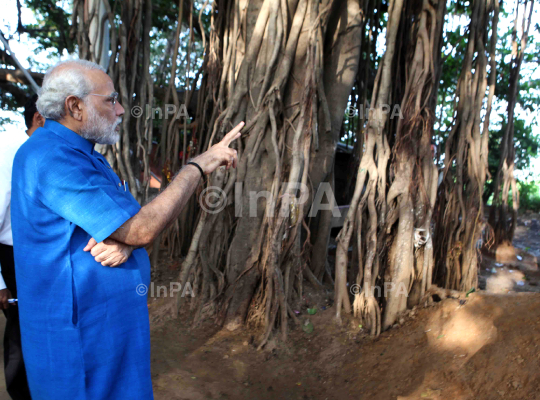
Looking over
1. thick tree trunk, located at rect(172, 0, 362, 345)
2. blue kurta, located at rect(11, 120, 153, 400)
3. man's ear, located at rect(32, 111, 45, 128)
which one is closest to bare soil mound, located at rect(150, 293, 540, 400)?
thick tree trunk, located at rect(172, 0, 362, 345)

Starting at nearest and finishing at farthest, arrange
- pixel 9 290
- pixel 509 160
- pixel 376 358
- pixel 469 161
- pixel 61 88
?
pixel 61 88
pixel 9 290
pixel 376 358
pixel 469 161
pixel 509 160

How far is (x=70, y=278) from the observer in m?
1.25

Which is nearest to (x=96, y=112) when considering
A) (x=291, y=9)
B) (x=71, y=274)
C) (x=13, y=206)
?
(x=13, y=206)

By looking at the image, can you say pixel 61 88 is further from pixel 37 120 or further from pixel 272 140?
pixel 272 140

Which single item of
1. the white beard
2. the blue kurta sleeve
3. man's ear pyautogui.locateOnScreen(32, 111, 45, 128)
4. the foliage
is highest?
man's ear pyautogui.locateOnScreen(32, 111, 45, 128)

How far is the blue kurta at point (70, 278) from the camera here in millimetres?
1191

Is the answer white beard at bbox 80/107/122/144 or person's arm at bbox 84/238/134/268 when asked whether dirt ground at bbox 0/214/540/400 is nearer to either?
person's arm at bbox 84/238/134/268

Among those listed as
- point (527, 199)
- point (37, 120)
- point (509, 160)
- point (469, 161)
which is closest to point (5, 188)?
point (37, 120)

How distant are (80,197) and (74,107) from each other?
31 centimetres

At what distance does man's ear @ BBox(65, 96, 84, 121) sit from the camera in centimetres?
129

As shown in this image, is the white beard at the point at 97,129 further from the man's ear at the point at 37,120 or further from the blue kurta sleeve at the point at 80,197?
the man's ear at the point at 37,120

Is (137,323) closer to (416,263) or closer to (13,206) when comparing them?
(13,206)

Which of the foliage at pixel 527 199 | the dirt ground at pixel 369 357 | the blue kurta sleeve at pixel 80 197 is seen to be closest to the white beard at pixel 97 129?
the blue kurta sleeve at pixel 80 197

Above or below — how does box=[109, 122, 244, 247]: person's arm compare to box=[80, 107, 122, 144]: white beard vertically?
Answer: below
